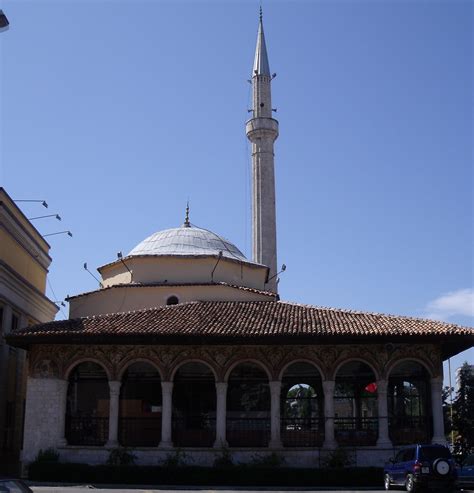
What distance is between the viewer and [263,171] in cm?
4084

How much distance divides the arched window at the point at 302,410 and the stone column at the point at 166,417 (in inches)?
141

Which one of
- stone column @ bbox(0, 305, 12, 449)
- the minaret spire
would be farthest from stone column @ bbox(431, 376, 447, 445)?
the minaret spire

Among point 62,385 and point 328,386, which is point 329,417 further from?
point 62,385

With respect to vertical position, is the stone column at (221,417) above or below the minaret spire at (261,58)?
below

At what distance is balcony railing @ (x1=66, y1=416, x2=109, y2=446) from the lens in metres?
22.3

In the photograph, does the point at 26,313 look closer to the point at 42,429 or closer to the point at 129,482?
the point at 42,429

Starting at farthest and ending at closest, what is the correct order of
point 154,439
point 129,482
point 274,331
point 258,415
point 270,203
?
point 270,203
point 258,415
point 154,439
point 274,331
point 129,482

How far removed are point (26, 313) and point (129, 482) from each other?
1223cm

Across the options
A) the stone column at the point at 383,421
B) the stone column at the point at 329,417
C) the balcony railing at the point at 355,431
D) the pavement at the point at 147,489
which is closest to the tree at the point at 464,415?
the balcony railing at the point at 355,431

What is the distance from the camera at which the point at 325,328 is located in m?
21.8

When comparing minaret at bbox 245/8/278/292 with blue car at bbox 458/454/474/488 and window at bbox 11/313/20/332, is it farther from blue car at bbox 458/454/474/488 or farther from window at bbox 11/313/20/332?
blue car at bbox 458/454/474/488

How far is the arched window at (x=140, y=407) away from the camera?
22.7 metres

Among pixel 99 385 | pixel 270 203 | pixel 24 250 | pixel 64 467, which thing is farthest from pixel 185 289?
pixel 270 203

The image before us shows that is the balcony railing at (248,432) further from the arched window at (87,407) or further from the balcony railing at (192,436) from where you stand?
the arched window at (87,407)
